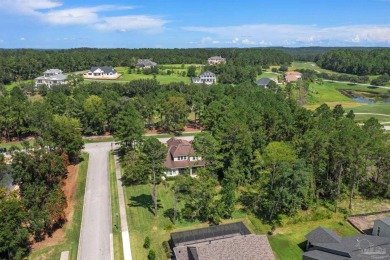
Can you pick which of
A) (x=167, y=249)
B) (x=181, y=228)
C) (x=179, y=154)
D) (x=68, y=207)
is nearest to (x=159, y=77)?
(x=179, y=154)

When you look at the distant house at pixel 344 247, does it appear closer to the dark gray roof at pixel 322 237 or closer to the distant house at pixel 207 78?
the dark gray roof at pixel 322 237

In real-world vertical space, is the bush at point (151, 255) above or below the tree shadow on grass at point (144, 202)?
above

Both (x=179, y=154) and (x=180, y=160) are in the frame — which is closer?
(x=179, y=154)

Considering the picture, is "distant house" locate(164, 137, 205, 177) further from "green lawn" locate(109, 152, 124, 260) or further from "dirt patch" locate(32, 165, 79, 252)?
"dirt patch" locate(32, 165, 79, 252)

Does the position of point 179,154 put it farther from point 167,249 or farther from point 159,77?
point 159,77

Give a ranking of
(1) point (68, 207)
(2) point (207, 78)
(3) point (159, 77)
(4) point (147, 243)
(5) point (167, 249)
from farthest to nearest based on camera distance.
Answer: (3) point (159, 77)
(2) point (207, 78)
(1) point (68, 207)
(4) point (147, 243)
(5) point (167, 249)

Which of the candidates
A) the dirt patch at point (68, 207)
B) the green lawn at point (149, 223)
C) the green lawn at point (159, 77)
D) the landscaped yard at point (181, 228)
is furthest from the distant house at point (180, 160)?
the green lawn at point (159, 77)
